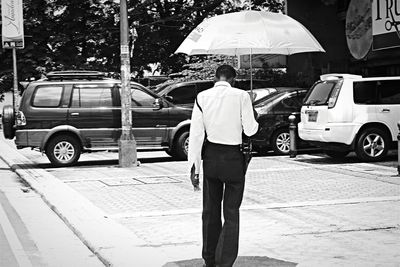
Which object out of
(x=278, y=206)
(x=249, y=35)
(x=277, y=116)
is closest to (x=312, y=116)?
(x=277, y=116)

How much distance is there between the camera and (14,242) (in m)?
8.23

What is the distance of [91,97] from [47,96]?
1026 mm

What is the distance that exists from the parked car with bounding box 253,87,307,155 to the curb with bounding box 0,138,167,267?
5.58m

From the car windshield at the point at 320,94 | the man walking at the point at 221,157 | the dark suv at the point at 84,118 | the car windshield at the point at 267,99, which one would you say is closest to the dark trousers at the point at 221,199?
the man walking at the point at 221,157

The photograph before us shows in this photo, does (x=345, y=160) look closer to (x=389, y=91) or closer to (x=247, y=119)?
(x=389, y=91)

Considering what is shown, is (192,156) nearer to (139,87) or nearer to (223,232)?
(223,232)

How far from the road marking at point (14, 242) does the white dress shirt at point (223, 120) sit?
2343mm

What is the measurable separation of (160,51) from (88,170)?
20.9m

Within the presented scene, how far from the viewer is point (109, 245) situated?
7.69 meters

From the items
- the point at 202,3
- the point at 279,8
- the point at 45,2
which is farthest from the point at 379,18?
the point at 45,2

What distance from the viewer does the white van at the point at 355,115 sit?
14.8 metres

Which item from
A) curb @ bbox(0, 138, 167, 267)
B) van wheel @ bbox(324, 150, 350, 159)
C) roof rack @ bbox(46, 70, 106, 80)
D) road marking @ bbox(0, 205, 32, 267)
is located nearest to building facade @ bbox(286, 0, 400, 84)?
van wheel @ bbox(324, 150, 350, 159)

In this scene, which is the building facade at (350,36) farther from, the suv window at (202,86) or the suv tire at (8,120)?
the suv tire at (8,120)

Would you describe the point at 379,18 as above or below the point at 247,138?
above
